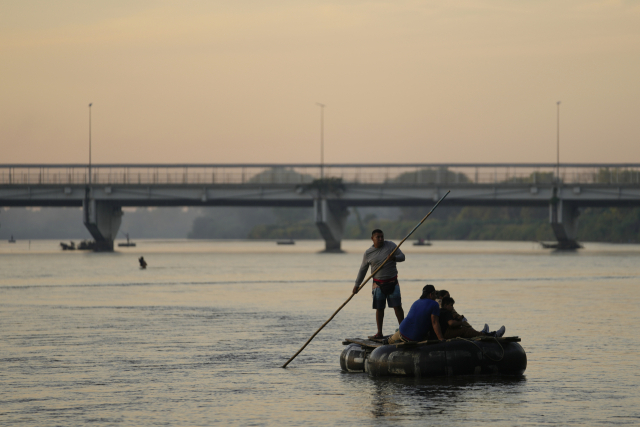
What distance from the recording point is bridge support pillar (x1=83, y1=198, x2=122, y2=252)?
101125mm

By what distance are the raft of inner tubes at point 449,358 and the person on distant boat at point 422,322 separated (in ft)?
0.71

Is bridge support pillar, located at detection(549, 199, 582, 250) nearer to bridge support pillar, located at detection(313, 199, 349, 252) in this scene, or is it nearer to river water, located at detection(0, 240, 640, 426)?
bridge support pillar, located at detection(313, 199, 349, 252)

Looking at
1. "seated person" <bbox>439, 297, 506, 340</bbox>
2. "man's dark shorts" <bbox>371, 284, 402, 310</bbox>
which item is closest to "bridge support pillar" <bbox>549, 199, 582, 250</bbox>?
"man's dark shorts" <bbox>371, 284, 402, 310</bbox>

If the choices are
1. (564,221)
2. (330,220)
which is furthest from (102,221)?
A: (564,221)

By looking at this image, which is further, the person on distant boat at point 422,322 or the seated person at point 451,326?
the seated person at point 451,326

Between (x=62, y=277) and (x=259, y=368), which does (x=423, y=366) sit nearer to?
(x=259, y=368)

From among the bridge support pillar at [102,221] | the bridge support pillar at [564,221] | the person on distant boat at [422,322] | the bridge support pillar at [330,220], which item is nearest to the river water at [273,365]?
the person on distant boat at [422,322]

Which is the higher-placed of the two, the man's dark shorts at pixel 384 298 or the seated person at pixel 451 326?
the man's dark shorts at pixel 384 298

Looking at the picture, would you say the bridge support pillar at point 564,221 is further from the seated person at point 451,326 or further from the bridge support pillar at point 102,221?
the seated person at point 451,326

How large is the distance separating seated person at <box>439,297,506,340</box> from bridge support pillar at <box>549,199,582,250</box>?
83046mm

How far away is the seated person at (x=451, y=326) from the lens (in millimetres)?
15609

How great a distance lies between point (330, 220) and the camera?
10375cm

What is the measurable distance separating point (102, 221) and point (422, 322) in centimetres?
9268

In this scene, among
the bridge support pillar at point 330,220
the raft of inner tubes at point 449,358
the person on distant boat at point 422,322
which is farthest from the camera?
the bridge support pillar at point 330,220
